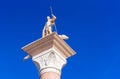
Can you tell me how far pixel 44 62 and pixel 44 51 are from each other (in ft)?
1.60

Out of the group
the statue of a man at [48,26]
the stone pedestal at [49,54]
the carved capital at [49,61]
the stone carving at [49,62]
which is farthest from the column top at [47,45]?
the statue of a man at [48,26]

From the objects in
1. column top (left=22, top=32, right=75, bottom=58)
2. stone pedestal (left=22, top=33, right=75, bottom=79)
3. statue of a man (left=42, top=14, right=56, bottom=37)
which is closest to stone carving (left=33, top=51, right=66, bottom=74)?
stone pedestal (left=22, top=33, right=75, bottom=79)

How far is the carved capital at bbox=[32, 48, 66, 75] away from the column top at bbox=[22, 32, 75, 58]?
0.18 m

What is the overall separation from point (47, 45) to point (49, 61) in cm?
68

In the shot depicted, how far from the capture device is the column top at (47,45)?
1247 centimetres

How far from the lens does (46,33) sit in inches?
533

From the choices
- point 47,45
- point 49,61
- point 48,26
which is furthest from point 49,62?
point 48,26

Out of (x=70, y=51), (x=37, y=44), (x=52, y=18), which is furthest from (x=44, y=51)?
(x=52, y=18)

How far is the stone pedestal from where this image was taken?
40.2 ft

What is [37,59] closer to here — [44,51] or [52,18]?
[44,51]

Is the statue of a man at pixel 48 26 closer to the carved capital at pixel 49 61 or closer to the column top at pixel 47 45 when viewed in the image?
the column top at pixel 47 45

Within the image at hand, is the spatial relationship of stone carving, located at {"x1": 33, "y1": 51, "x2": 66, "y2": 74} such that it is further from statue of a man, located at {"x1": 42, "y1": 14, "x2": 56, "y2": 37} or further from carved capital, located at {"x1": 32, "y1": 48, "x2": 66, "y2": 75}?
statue of a man, located at {"x1": 42, "y1": 14, "x2": 56, "y2": 37}

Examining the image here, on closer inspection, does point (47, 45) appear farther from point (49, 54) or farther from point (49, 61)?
point (49, 61)

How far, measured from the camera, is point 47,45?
1262 cm
